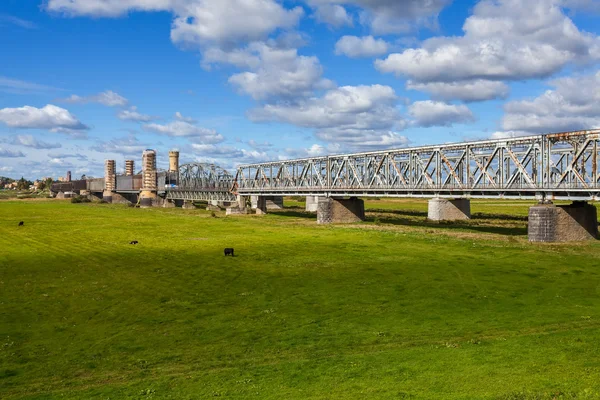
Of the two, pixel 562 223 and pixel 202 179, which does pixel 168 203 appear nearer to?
pixel 202 179

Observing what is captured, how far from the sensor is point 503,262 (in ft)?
142

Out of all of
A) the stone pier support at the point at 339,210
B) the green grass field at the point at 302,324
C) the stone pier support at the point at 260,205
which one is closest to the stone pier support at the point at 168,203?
the stone pier support at the point at 260,205

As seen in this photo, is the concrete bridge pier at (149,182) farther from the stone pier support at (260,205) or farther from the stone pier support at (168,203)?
the stone pier support at (260,205)

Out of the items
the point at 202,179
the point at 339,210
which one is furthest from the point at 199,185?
the point at 339,210

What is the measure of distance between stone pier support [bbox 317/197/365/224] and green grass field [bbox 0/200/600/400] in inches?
1527

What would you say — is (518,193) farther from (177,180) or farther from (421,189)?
(177,180)

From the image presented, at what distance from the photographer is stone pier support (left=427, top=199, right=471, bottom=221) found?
90.9 meters

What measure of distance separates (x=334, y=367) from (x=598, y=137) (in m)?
47.3

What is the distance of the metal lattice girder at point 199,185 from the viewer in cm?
14525

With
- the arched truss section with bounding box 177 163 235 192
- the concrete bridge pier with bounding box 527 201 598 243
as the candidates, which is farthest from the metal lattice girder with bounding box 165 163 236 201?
the concrete bridge pier with bounding box 527 201 598 243

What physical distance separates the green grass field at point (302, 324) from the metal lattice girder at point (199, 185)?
312 feet

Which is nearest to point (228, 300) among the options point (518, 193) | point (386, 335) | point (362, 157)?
point (386, 335)

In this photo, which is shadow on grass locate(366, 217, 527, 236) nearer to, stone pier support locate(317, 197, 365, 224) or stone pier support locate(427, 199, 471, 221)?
stone pier support locate(427, 199, 471, 221)

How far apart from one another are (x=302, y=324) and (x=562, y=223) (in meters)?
39.3
